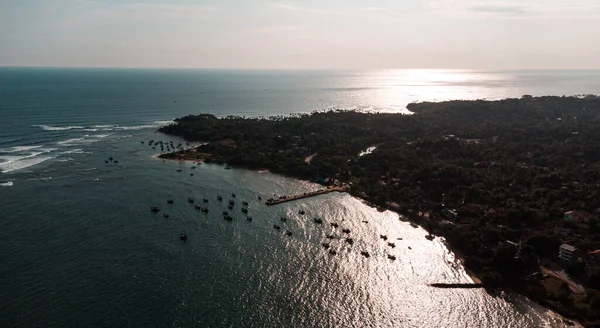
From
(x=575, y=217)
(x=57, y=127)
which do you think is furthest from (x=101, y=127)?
(x=575, y=217)

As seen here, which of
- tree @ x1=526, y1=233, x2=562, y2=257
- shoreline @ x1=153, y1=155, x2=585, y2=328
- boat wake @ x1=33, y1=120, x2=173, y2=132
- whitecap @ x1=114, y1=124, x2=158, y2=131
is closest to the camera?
shoreline @ x1=153, y1=155, x2=585, y2=328

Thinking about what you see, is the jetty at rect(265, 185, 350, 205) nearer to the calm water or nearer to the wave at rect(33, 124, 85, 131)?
the calm water

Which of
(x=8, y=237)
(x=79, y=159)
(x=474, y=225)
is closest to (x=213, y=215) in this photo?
(x=8, y=237)

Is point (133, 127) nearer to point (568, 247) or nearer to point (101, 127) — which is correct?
point (101, 127)

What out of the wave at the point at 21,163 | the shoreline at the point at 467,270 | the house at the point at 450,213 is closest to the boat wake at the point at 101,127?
the wave at the point at 21,163

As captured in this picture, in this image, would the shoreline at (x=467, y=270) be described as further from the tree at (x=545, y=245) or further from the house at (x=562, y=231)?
the house at (x=562, y=231)

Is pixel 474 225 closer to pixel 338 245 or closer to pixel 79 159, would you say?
pixel 338 245

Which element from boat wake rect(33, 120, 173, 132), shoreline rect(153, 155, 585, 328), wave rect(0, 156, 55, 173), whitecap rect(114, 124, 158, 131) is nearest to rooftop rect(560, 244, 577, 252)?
shoreline rect(153, 155, 585, 328)
